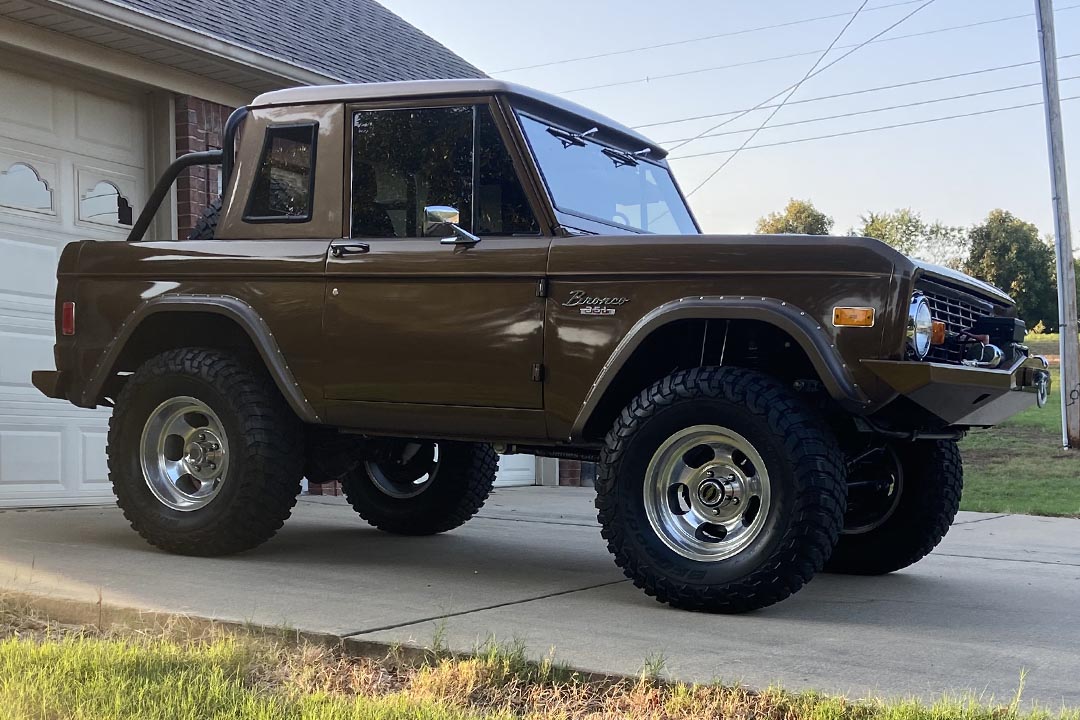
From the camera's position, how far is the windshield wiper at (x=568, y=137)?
5.55 metres

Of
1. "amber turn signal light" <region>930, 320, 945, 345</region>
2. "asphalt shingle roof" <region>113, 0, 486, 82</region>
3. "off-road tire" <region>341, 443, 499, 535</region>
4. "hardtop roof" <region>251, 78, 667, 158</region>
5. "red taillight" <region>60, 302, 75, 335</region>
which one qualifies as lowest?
"off-road tire" <region>341, 443, 499, 535</region>

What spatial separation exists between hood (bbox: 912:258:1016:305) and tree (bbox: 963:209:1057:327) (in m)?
34.3

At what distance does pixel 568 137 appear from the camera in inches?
221

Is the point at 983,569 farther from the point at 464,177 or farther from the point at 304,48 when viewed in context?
the point at 304,48

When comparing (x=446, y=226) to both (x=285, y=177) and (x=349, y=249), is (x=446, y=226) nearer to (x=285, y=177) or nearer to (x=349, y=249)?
(x=349, y=249)

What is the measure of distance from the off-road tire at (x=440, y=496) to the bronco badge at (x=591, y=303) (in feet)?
6.42

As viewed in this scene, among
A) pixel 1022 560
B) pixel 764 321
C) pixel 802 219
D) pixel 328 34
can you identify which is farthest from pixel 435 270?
pixel 802 219

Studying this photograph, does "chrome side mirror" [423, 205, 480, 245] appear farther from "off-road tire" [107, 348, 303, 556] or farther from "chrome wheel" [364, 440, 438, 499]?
"chrome wheel" [364, 440, 438, 499]

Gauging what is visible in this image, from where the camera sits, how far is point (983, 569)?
642 cm

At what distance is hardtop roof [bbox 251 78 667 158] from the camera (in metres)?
5.39

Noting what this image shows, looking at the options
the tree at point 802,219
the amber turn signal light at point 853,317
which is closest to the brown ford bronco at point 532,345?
the amber turn signal light at point 853,317

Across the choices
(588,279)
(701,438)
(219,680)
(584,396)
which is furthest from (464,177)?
(219,680)

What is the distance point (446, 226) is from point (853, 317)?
5.70ft

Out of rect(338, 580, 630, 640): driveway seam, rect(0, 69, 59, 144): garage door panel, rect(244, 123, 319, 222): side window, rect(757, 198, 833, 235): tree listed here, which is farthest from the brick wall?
rect(757, 198, 833, 235): tree
